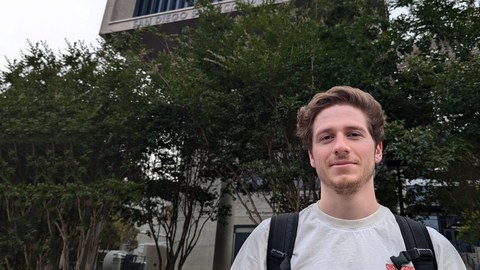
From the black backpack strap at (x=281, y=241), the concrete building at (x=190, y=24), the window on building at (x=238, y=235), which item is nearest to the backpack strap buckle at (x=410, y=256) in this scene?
the black backpack strap at (x=281, y=241)

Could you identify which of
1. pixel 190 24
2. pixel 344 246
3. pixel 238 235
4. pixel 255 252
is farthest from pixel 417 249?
pixel 190 24

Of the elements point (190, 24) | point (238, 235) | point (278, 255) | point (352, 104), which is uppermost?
point (190, 24)

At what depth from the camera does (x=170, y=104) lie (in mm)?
10289

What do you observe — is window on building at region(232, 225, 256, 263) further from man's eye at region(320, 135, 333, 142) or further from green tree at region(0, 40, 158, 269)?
man's eye at region(320, 135, 333, 142)

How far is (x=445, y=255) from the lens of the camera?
1474 mm

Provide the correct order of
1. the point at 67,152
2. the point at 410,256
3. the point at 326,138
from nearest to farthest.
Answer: the point at 410,256, the point at 326,138, the point at 67,152

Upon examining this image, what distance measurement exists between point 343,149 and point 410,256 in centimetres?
46

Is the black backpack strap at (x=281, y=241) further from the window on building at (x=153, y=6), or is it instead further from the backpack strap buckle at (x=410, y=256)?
the window on building at (x=153, y=6)

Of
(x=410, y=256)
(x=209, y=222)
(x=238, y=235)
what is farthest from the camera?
(x=238, y=235)

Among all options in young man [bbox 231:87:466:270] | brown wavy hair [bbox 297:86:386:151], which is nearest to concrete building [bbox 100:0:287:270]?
brown wavy hair [bbox 297:86:386:151]

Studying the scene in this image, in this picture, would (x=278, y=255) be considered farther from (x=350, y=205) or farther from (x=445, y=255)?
(x=445, y=255)

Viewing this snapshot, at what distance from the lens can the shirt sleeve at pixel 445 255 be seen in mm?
1452

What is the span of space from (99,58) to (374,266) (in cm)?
1201

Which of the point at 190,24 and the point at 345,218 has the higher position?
the point at 190,24
